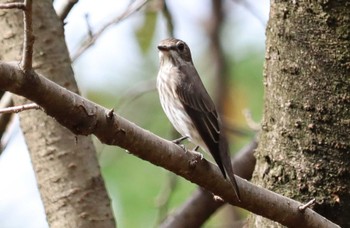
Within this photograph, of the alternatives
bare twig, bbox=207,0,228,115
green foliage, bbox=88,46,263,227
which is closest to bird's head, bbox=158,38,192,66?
bare twig, bbox=207,0,228,115

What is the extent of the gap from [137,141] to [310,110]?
0.99 meters

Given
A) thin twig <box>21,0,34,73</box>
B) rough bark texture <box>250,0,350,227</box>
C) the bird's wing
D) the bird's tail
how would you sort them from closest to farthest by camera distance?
thin twig <box>21,0,34,73</box>
the bird's tail
rough bark texture <box>250,0,350,227</box>
the bird's wing

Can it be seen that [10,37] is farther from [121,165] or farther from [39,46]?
[121,165]

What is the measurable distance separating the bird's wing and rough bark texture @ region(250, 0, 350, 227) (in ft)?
0.82

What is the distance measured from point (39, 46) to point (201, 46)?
3.18 m

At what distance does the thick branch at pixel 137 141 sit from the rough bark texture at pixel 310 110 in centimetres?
37

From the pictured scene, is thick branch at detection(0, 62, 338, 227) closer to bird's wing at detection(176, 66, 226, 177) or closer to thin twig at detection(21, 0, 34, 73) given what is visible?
thin twig at detection(21, 0, 34, 73)

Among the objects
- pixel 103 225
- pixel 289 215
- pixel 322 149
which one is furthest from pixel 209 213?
pixel 289 215

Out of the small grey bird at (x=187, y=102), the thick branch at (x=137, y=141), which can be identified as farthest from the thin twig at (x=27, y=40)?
the small grey bird at (x=187, y=102)

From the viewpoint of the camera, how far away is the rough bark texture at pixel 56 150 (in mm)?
3775

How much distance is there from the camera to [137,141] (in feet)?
8.96

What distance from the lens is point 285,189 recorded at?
346 centimetres

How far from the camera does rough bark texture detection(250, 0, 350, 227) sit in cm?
344

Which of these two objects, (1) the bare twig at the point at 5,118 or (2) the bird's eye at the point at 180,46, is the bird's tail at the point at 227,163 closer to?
(2) the bird's eye at the point at 180,46
